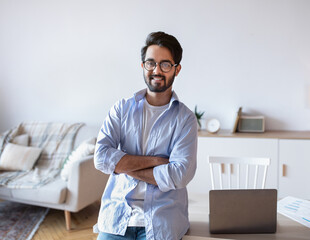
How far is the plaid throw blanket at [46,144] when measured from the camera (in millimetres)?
3285

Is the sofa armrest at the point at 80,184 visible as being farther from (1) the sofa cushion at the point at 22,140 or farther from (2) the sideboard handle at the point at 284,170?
(2) the sideboard handle at the point at 284,170

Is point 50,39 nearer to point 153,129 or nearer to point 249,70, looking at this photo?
point 249,70

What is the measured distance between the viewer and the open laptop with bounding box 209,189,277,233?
4.45 ft

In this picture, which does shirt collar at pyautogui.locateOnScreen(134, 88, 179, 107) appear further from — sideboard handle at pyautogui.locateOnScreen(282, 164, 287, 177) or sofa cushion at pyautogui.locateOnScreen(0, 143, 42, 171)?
sofa cushion at pyautogui.locateOnScreen(0, 143, 42, 171)

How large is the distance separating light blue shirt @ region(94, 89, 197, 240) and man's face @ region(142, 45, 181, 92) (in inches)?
3.6

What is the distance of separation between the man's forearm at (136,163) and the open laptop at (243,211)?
0.29 meters

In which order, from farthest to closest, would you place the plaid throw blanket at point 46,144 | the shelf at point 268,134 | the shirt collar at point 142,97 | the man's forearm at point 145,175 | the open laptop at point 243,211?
the plaid throw blanket at point 46,144, the shelf at point 268,134, the shirt collar at point 142,97, the man's forearm at point 145,175, the open laptop at point 243,211

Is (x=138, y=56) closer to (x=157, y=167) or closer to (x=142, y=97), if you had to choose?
(x=142, y=97)

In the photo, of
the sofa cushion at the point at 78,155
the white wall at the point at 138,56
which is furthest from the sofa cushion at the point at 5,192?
the white wall at the point at 138,56

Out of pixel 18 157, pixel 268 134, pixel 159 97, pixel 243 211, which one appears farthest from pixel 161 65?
pixel 18 157

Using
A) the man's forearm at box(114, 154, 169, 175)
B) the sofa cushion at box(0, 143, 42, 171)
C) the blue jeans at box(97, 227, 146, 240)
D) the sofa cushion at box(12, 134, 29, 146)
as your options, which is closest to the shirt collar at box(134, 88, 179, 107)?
the man's forearm at box(114, 154, 169, 175)

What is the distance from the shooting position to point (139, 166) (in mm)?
1483

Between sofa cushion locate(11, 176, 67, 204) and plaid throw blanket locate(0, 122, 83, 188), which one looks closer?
sofa cushion locate(11, 176, 67, 204)

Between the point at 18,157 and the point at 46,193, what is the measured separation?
736 mm
